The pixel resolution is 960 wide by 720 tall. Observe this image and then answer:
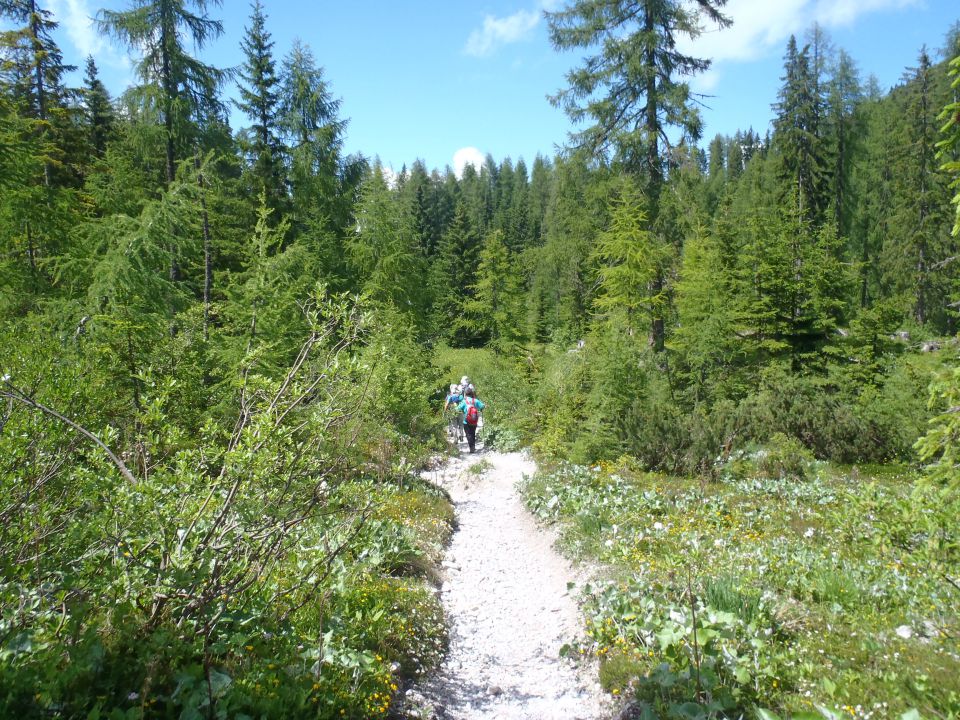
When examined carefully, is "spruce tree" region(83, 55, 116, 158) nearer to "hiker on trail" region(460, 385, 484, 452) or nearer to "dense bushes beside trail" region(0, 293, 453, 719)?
"hiker on trail" region(460, 385, 484, 452)

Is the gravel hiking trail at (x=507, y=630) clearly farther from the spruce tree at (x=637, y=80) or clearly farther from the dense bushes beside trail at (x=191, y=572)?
the spruce tree at (x=637, y=80)

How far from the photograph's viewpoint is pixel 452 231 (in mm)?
48781

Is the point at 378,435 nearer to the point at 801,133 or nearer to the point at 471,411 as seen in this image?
the point at 471,411

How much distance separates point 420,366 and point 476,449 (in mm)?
3483

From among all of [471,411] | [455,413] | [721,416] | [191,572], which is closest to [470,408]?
[471,411]

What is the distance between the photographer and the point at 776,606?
4.84 meters

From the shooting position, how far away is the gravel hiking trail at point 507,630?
14.6 feet

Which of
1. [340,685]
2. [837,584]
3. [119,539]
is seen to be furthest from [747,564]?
[119,539]

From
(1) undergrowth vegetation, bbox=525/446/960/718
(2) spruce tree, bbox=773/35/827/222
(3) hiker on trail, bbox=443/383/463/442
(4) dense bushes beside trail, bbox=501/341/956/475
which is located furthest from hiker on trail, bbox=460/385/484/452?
(2) spruce tree, bbox=773/35/827/222

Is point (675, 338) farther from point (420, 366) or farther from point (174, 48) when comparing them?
point (174, 48)

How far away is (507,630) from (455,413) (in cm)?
1000

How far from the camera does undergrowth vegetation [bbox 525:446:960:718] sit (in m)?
3.67

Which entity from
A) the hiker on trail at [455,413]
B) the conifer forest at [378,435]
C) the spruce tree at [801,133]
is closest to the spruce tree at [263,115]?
the conifer forest at [378,435]

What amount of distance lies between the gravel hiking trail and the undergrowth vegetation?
1.17 ft
